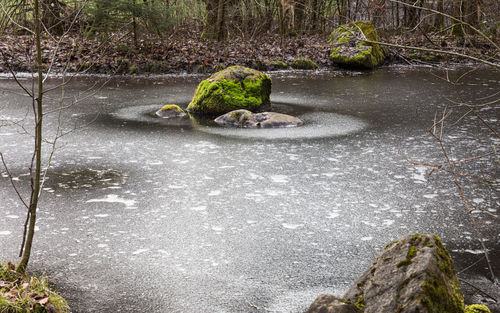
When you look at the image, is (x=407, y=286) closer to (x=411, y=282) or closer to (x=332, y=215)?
(x=411, y=282)

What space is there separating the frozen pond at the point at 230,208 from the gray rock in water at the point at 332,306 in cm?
97

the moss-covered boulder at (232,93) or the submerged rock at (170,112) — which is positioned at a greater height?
the moss-covered boulder at (232,93)

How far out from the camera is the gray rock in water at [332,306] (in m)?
2.87

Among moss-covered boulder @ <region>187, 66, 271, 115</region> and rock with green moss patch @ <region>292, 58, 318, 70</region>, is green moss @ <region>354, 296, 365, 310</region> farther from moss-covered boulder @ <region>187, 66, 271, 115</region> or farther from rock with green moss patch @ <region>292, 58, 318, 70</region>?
rock with green moss patch @ <region>292, 58, 318, 70</region>

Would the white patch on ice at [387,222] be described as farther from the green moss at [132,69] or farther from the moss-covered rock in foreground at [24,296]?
the green moss at [132,69]

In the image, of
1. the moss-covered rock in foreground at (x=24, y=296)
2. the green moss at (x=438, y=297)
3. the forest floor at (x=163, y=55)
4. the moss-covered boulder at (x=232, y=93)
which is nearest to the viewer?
the green moss at (x=438, y=297)

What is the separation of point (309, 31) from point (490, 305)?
80.7 feet

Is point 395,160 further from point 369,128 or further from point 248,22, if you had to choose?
point 248,22

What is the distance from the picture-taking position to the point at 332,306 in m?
2.89

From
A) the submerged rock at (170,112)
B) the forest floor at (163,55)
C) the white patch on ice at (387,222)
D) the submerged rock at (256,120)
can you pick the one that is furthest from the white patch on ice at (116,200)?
the forest floor at (163,55)

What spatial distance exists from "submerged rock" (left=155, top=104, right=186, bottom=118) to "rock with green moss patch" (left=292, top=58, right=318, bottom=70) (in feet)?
30.1

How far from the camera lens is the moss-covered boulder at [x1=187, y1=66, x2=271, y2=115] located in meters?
11.7

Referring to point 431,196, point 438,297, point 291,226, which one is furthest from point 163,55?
point 438,297

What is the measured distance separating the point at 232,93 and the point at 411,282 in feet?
30.2
